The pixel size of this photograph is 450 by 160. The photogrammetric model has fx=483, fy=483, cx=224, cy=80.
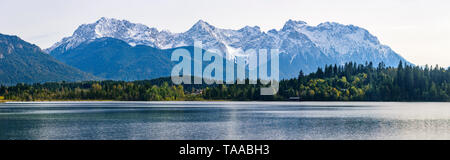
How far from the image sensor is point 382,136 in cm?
7075
